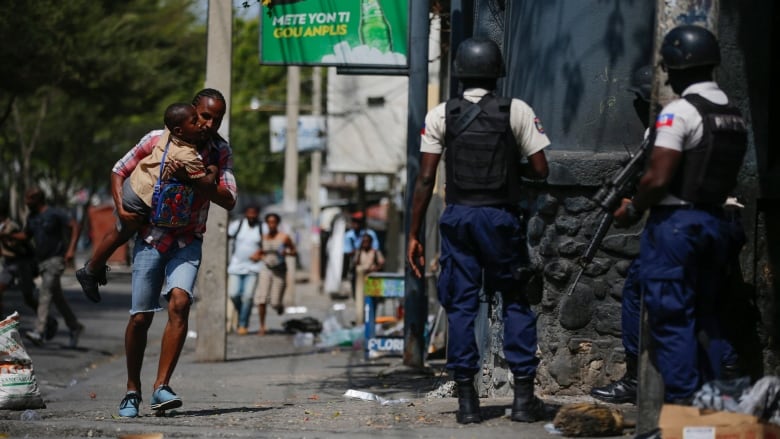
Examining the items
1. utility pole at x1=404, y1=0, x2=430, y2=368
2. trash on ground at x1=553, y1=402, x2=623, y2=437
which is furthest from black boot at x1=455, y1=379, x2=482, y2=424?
utility pole at x1=404, y1=0, x2=430, y2=368

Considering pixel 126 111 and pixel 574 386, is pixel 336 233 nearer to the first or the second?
pixel 126 111

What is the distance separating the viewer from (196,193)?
7.50m

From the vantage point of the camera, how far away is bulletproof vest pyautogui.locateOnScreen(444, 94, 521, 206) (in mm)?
6336

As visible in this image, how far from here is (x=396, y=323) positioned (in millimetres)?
16828

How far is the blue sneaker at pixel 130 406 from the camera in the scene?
7383mm

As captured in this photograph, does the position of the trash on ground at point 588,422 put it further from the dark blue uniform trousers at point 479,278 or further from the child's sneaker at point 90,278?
the child's sneaker at point 90,278

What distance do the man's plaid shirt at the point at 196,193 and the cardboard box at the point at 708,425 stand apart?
2985mm

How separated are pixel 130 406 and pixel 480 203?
242 cm

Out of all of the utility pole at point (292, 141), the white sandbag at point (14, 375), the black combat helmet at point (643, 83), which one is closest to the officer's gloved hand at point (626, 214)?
the black combat helmet at point (643, 83)

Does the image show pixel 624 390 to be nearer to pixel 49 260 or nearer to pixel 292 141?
pixel 49 260

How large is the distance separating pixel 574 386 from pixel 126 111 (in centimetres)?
2726

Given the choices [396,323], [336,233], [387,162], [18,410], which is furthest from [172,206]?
[387,162]

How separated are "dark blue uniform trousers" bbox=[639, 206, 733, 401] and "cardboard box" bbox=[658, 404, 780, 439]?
13 centimetres

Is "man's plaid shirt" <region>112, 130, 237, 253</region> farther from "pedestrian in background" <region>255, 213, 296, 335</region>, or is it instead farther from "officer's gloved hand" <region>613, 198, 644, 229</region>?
"pedestrian in background" <region>255, 213, 296, 335</region>
